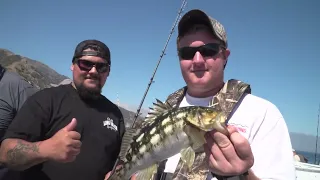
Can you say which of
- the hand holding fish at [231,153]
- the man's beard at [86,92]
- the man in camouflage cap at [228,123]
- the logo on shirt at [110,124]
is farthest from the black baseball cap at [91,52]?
the hand holding fish at [231,153]

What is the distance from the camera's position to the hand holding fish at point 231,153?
3102 millimetres

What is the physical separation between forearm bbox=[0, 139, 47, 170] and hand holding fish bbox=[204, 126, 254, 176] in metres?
2.95

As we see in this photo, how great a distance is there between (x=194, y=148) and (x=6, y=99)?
15.1ft

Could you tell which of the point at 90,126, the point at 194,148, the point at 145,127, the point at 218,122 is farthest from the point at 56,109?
the point at 218,122

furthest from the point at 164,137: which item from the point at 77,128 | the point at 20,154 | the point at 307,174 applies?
the point at 307,174

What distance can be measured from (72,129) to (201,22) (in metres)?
2.85

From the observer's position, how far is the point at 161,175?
14.2ft

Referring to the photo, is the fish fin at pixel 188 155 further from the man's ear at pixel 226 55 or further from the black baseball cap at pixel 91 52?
the black baseball cap at pixel 91 52

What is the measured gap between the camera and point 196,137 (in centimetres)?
353

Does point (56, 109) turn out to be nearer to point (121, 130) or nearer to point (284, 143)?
point (121, 130)

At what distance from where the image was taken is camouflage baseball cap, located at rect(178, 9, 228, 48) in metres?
4.46

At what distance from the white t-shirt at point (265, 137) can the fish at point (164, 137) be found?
36cm

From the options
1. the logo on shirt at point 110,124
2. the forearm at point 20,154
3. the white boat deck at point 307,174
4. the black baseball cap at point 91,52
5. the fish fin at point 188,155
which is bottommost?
the white boat deck at point 307,174

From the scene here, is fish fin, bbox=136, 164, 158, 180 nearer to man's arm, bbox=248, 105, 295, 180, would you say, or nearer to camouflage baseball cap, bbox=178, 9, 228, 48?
man's arm, bbox=248, 105, 295, 180
